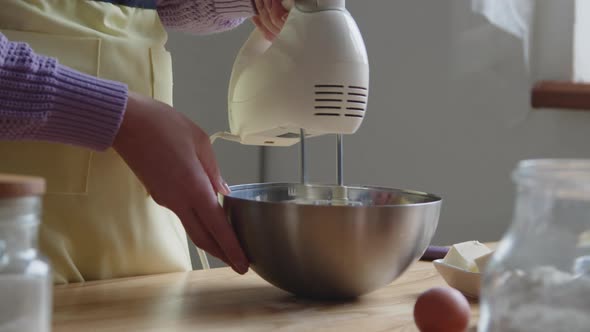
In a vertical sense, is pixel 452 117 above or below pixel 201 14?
below

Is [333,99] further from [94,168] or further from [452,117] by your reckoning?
[452,117]

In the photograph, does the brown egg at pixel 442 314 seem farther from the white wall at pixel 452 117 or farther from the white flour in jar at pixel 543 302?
the white wall at pixel 452 117

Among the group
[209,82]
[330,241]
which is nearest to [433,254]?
[330,241]

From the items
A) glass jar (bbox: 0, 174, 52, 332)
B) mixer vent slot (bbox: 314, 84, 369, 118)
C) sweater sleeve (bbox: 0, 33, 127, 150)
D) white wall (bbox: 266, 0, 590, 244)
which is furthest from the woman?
white wall (bbox: 266, 0, 590, 244)

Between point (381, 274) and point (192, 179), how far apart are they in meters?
0.22

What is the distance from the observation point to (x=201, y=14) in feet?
3.49

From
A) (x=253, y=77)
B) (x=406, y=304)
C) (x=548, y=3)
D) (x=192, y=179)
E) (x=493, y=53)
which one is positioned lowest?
(x=406, y=304)

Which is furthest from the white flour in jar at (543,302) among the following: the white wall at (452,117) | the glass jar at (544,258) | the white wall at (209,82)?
the white wall at (209,82)

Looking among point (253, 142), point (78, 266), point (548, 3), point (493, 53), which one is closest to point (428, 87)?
point (493, 53)

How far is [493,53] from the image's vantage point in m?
1.70

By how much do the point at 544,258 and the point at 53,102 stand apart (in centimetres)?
49

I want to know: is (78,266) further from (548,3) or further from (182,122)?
(548,3)

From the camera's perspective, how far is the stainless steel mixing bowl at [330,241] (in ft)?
2.34

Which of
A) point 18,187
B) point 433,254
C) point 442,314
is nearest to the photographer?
point 18,187
